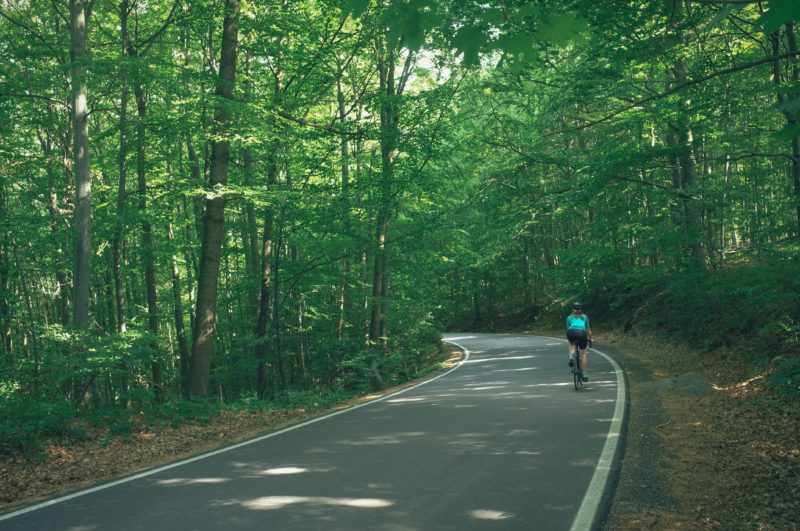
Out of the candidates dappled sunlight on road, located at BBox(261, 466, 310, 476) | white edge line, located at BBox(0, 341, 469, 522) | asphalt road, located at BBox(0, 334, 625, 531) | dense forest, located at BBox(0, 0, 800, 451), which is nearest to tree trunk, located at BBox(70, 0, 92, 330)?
dense forest, located at BBox(0, 0, 800, 451)

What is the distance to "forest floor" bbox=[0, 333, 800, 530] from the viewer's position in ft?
13.8

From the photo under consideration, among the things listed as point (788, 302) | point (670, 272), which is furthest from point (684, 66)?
point (788, 302)

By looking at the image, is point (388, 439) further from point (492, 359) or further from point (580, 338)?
point (492, 359)

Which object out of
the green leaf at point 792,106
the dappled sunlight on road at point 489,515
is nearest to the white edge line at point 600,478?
the dappled sunlight on road at point 489,515

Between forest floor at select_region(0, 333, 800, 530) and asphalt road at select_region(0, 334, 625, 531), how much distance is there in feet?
1.25

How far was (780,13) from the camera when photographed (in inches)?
61.8

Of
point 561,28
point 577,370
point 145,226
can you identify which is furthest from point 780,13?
point 145,226

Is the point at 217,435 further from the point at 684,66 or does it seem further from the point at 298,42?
the point at 684,66

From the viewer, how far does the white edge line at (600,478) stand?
3.93 metres

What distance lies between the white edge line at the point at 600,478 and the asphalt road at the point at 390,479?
2 cm

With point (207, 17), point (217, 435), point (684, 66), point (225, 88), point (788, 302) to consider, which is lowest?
point (217, 435)

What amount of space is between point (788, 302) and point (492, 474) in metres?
10.2

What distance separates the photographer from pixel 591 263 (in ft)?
53.3

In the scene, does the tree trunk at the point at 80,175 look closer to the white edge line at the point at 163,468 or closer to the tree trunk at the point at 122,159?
the tree trunk at the point at 122,159
